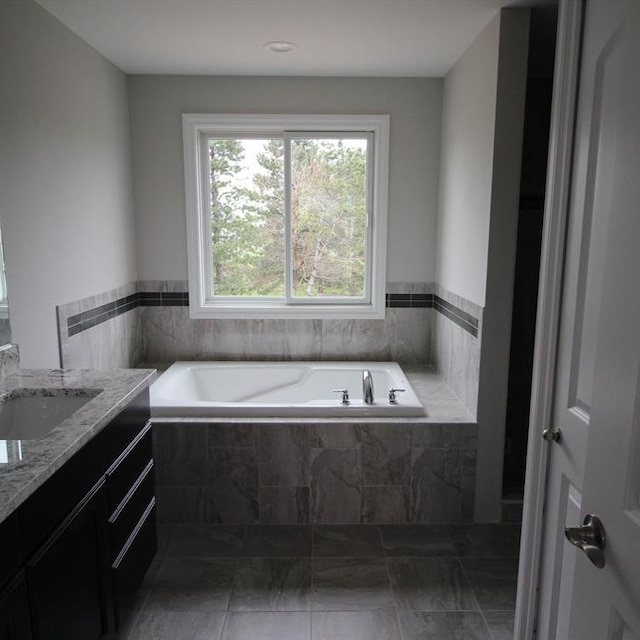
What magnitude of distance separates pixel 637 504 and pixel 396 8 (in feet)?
7.17

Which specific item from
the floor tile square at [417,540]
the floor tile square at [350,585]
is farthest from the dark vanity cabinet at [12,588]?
the floor tile square at [417,540]

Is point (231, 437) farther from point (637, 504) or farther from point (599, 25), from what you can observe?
point (599, 25)

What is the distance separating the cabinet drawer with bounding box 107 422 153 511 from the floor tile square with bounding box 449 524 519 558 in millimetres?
1525

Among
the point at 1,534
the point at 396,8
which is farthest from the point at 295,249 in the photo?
the point at 1,534

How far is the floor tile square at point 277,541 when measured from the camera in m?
2.46

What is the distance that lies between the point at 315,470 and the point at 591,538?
1738 mm

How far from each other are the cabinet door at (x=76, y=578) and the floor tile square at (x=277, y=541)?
0.88m

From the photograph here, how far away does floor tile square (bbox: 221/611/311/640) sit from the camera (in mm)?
1954

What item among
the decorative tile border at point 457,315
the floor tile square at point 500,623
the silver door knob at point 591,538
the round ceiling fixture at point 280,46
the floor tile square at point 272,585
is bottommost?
the floor tile square at point 272,585

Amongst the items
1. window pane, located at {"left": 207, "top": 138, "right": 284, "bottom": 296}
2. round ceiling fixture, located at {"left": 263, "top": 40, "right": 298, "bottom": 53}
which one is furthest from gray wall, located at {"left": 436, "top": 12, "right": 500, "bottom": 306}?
window pane, located at {"left": 207, "top": 138, "right": 284, "bottom": 296}

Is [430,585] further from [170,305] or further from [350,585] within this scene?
[170,305]

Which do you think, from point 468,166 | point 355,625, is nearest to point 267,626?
point 355,625

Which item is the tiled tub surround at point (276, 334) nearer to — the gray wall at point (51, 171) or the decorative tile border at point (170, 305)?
the decorative tile border at point (170, 305)

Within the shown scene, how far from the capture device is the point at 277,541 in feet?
8.36
